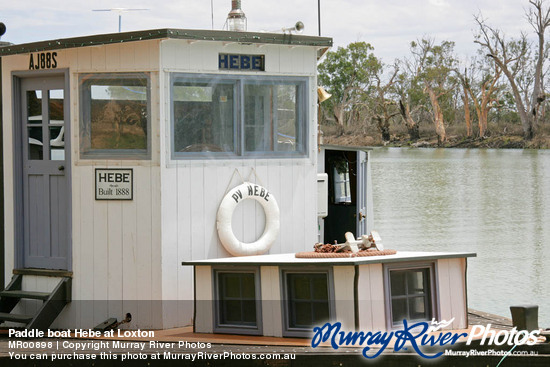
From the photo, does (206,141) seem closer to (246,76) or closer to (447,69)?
(246,76)

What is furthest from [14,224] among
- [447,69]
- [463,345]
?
[447,69]

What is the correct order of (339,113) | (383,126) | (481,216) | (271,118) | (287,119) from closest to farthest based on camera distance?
(271,118)
(287,119)
(481,216)
(339,113)
(383,126)

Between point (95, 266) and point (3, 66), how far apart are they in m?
2.12

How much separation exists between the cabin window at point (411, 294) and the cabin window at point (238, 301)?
3.41 ft

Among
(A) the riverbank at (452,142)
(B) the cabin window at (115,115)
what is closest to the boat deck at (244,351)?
(B) the cabin window at (115,115)

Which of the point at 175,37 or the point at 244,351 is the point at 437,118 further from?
the point at 244,351

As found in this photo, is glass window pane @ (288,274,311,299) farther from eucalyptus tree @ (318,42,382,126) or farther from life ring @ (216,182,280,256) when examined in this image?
eucalyptus tree @ (318,42,382,126)

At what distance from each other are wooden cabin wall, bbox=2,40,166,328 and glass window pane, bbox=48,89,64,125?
25cm

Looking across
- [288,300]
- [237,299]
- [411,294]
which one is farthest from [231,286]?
[411,294]

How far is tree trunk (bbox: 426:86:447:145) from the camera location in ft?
233

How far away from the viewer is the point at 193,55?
25.5 ft

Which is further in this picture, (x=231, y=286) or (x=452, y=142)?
(x=452, y=142)

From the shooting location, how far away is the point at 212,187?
7926 millimetres

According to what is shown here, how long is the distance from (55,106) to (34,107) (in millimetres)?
298
